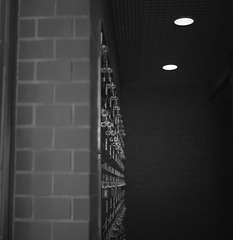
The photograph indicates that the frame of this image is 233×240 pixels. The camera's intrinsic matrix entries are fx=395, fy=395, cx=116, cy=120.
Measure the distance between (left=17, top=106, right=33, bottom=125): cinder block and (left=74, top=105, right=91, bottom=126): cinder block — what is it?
21 centimetres

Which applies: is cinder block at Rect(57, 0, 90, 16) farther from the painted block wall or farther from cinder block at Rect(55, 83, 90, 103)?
the painted block wall

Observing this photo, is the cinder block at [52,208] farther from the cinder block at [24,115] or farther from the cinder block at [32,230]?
the cinder block at [24,115]

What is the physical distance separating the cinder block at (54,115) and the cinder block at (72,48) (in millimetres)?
248

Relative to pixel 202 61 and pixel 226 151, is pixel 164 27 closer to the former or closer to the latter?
pixel 202 61

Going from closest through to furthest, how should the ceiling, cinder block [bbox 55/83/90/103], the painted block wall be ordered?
cinder block [bbox 55/83/90/103] < the ceiling < the painted block wall

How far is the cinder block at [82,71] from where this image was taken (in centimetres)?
184

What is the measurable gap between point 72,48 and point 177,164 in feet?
15.7

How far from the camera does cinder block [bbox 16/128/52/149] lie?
1800 millimetres

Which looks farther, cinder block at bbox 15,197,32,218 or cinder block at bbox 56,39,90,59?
cinder block at bbox 56,39,90,59

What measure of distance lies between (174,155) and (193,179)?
48cm

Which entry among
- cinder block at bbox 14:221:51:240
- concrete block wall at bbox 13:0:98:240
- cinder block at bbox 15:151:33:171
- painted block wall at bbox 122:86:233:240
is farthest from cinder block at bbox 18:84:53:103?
painted block wall at bbox 122:86:233:240

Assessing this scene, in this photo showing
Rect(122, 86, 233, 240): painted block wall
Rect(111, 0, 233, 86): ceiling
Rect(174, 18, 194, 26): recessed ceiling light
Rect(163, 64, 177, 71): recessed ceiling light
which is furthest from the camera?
Rect(122, 86, 233, 240): painted block wall

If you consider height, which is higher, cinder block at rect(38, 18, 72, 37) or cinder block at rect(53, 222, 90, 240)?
cinder block at rect(38, 18, 72, 37)

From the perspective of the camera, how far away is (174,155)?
6406mm
